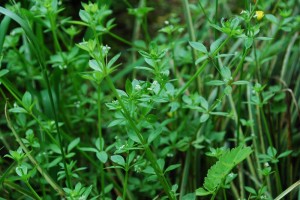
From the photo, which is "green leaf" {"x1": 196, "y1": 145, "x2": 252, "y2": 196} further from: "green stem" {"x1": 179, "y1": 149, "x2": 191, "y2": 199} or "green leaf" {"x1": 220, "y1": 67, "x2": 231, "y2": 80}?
"green stem" {"x1": 179, "y1": 149, "x2": 191, "y2": 199}

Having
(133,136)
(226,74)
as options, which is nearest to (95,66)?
(133,136)

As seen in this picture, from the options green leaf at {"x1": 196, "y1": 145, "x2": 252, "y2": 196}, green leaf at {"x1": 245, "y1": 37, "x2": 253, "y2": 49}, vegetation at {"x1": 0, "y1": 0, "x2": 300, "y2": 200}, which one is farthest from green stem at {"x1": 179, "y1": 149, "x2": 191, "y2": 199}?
green leaf at {"x1": 245, "y1": 37, "x2": 253, "y2": 49}

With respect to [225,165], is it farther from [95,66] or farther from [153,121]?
[95,66]

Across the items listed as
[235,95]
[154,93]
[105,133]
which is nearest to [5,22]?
[154,93]

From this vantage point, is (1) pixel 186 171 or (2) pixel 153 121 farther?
(1) pixel 186 171

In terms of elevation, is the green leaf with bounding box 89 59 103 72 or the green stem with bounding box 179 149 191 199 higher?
the green leaf with bounding box 89 59 103 72

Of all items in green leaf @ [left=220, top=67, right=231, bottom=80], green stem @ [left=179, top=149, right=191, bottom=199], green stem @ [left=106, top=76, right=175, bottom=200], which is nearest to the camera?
green stem @ [left=106, top=76, right=175, bottom=200]

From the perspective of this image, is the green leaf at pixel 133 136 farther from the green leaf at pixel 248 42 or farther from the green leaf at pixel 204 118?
the green leaf at pixel 248 42

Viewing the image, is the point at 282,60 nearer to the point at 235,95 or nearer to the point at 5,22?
the point at 235,95

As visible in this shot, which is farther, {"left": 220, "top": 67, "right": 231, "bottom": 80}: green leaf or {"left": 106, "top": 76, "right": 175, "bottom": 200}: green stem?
{"left": 220, "top": 67, "right": 231, "bottom": 80}: green leaf

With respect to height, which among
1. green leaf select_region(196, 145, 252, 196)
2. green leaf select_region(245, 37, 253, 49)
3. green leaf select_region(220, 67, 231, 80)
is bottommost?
green leaf select_region(196, 145, 252, 196)

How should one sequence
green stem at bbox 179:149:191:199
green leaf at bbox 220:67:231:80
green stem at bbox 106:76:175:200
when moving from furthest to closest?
green stem at bbox 179:149:191:199 → green leaf at bbox 220:67:231:80 → green stem at bbox 106:76:175:200

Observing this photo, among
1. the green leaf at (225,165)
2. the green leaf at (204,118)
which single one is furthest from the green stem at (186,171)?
the green leaf at (225,165)
